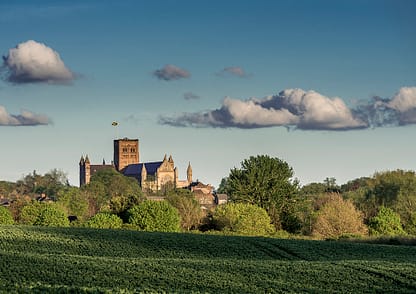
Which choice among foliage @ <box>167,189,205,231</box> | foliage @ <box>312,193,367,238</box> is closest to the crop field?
foliage @ <box>312,193,367,238</box>

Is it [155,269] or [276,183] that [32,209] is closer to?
[276,183]

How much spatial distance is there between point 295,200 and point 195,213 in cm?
1187

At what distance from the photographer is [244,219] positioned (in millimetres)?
77438

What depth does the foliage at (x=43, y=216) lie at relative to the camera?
254ft

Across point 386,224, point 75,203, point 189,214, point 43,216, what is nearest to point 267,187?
point 189,214

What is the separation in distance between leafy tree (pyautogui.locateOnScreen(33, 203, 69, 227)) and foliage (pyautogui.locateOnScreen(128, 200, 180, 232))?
24.2 ft

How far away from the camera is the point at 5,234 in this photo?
49062mm

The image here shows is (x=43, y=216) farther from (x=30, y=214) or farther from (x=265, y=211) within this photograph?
(x=265, y=211)

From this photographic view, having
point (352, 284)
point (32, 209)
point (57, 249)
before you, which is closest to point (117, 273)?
point (352, 284)

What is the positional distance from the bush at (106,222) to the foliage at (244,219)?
11.2 m

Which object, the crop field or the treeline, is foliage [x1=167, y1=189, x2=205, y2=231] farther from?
the crop field

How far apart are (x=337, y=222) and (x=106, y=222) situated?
25109mm

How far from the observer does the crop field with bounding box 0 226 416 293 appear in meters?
28.7

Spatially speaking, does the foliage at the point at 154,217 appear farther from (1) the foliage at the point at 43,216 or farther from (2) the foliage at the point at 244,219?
(1) the foliage at the point at 43,216
